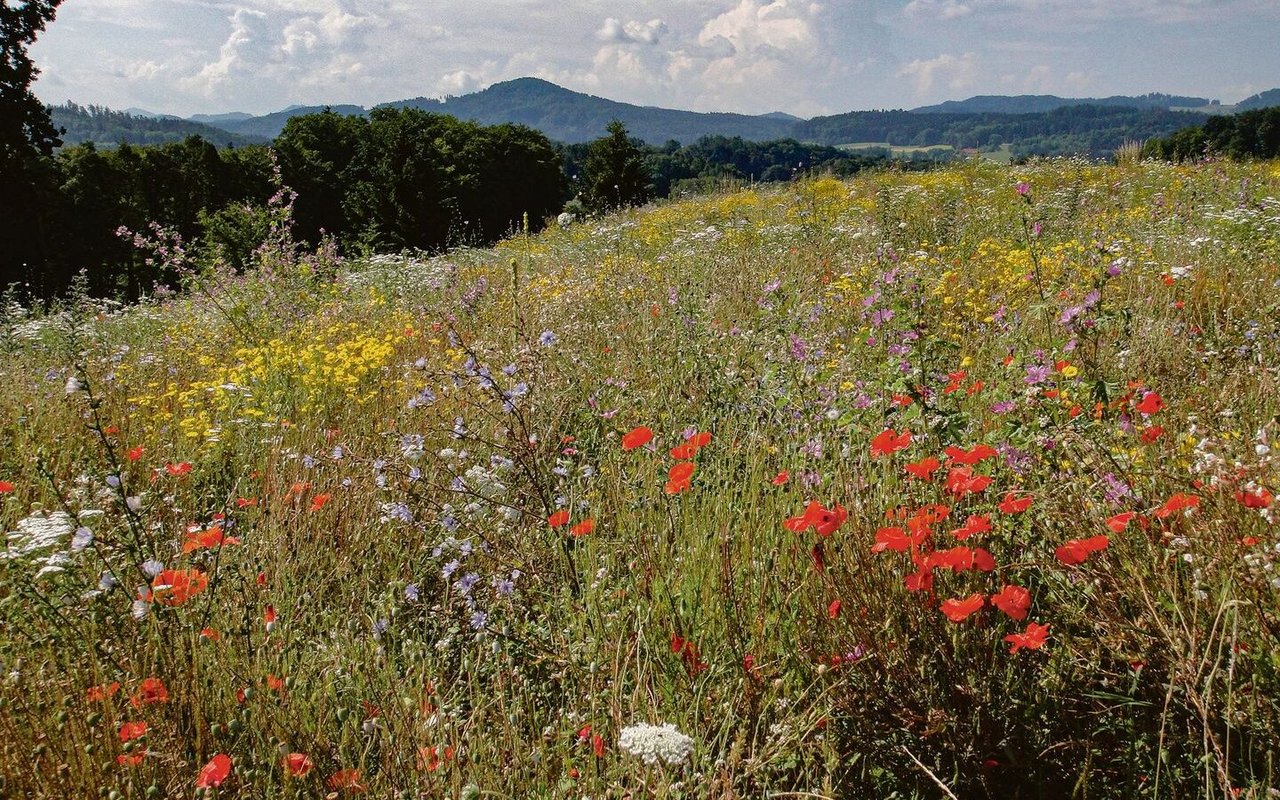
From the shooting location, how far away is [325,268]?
8.33 metres

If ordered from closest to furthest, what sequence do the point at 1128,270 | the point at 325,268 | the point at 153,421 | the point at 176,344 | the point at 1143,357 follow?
the point at 1143,357, the point at 153,421, the point at 1128,270, the point at 176,344, the point at 325,268

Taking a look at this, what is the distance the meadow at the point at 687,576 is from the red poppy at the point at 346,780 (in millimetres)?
45

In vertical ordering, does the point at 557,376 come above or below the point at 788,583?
above

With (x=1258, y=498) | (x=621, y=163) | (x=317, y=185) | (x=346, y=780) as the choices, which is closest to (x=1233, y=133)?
(x=621, y=163)

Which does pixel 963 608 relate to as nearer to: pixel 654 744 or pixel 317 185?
pixel 654 744

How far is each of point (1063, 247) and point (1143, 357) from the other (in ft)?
7.22

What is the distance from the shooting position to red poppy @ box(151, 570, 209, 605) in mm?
1692

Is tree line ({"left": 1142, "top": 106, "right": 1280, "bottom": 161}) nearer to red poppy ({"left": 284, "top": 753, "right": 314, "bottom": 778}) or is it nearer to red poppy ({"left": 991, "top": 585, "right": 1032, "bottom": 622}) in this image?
red poppy ({"left": 991, "top": 585, "right": 1032, "bottom": 622})

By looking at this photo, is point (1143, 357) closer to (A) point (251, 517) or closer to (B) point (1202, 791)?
(B) point (1202, 791)

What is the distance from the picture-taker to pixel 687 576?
6.12 feet

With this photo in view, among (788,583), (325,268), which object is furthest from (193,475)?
(325,268)

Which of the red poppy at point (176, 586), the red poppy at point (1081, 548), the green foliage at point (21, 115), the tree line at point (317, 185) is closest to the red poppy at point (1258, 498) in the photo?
the red poppy at point (1081, 548)

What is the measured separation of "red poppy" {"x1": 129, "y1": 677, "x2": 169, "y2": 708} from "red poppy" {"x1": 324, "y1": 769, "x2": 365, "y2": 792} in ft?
1.28

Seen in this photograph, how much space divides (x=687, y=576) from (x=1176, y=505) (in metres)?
1.10
